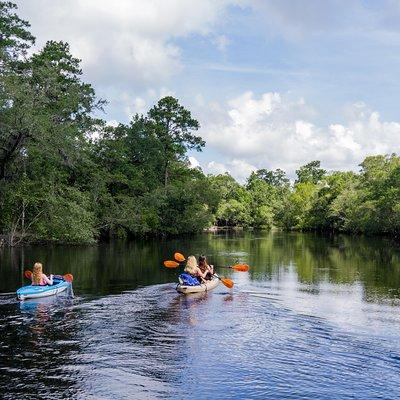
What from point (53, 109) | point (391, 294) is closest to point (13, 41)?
point (53, 109)

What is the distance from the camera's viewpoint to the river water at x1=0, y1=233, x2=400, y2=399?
33.0ft

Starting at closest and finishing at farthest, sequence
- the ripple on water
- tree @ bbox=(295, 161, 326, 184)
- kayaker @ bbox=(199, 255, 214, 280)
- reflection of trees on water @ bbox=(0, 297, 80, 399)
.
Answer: reflection of trees on water @ bbox=(0, 297, 80, 399) < the ripple on water < kayaker @ bbox=(199, 255, 214, 280) < tree @ bbox=(295, 161, 326, 184)

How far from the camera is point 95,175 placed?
47844 mm

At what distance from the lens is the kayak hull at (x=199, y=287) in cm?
2008

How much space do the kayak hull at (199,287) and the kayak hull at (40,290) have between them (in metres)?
4.43

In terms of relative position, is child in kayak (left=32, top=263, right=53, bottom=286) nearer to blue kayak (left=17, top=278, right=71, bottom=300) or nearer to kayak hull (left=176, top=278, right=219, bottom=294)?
blue kayak (left=17, top=278, right=71, bottom=300)

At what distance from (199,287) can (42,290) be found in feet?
20.4

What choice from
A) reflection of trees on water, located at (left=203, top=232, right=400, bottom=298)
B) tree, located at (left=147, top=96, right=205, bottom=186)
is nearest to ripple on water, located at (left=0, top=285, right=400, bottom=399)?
reflection of trees on water, located at (left=203, top=232, right=400, bottom=298)

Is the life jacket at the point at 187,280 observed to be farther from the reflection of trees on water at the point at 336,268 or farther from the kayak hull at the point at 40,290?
the reflection of trees on water at the point at 336,268

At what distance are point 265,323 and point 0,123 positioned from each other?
62.3 ft

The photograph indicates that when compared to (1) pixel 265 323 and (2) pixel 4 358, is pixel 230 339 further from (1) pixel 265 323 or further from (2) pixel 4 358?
(2) pixel 4 358

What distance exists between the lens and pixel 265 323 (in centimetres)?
1548

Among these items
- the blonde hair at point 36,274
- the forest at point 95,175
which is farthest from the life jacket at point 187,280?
the forest at point 95,175

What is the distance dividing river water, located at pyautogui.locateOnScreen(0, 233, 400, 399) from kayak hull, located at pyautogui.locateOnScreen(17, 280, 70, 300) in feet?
0.90
